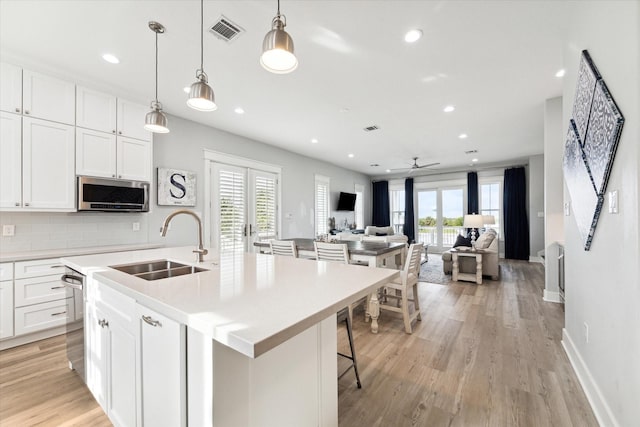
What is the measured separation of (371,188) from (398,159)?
9.81 ft

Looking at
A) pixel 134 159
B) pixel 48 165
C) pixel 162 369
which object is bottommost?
pixel 162 369

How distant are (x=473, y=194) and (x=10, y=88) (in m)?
9.36

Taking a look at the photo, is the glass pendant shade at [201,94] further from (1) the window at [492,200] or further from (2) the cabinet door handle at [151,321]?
(1) the window at [492,200]

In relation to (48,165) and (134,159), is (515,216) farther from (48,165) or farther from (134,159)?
(48,165)

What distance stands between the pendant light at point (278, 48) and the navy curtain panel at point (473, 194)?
808 cm

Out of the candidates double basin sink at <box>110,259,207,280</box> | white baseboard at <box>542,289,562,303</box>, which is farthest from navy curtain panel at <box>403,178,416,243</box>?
double basin sink at <box>110,259,207,280</box>

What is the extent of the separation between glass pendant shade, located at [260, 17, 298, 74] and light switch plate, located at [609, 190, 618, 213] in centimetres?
181

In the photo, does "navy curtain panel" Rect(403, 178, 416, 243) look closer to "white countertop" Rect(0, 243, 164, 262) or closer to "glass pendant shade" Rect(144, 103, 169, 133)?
"white countertop" Rect(0, 243, 164, 262)

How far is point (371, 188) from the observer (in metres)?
10.0

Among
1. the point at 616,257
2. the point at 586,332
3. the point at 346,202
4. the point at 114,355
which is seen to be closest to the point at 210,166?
the point at 114,355

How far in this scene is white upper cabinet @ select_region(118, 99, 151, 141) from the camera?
3.27 meters

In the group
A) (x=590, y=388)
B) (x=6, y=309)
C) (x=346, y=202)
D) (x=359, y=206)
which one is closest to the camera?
(x=590, y=388)

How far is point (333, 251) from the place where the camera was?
287 cm

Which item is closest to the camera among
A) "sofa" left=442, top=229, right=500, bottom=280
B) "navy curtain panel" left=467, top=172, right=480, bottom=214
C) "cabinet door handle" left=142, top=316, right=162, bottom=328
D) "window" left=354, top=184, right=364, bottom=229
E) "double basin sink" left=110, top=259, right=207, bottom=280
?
"cabinet door handle" left=142, top=316, right=162, bottom=328
